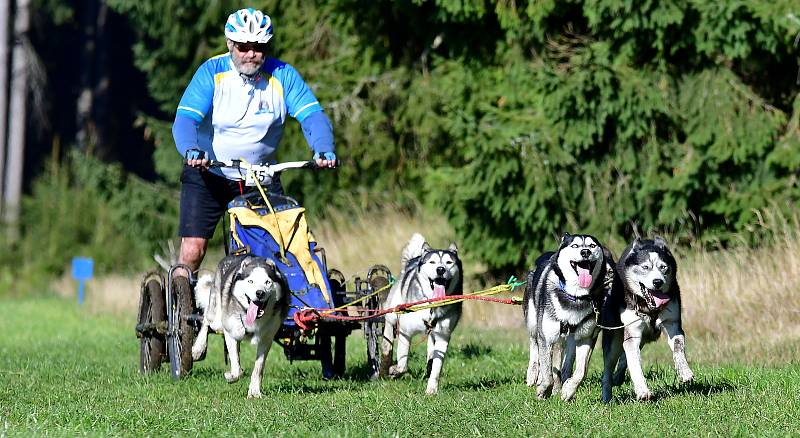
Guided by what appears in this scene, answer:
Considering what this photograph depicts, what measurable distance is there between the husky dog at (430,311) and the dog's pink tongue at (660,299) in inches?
59.7

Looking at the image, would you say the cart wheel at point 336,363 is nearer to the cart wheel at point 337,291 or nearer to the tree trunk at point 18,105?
the cart wheel at point 337,291

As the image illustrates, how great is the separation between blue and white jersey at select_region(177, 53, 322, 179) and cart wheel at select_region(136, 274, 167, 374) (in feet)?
4.02

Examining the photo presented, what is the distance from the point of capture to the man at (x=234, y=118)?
9430 mm

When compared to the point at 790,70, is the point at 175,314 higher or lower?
lower

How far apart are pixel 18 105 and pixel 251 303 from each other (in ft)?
82.4

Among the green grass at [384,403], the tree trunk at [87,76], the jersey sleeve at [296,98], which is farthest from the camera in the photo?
the tree trunk at [87,76]

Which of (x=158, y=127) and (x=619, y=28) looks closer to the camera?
(x=619, y=28)

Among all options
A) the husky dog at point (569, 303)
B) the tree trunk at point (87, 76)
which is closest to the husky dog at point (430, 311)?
the husky dog at point (569, 303)

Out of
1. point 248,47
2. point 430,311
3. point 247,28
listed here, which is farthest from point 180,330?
point 247,28

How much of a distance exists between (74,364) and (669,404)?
6.08m

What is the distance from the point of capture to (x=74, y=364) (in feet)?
39.4

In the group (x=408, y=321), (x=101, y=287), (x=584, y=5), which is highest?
(x=584, y=5)

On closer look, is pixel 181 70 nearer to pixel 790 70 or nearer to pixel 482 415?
pixel 790 70

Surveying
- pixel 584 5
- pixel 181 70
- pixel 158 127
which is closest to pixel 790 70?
pixel 584 5
